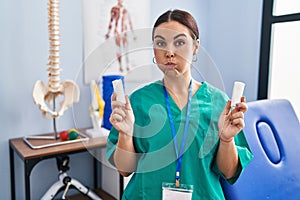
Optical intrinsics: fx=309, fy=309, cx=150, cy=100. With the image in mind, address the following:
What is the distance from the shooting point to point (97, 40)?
1.93m

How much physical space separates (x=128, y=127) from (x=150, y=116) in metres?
0.08

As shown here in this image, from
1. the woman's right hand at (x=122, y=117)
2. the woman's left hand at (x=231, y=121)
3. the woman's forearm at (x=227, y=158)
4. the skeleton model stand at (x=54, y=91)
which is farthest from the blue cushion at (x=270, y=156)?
the skeleton model stand at (x=54, y=91)

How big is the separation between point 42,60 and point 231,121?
1334mm

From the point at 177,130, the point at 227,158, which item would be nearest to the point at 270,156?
the point at 227,158

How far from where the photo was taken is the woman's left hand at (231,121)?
2.50ft

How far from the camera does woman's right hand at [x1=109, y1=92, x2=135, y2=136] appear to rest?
2.38ft

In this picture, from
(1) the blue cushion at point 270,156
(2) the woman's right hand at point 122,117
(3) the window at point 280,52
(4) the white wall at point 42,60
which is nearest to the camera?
(2) the woman's right hand at point 122,117

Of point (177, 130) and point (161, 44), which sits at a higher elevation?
point (161, 44)

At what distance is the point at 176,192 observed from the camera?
0.81 m

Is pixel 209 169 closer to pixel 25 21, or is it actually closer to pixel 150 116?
pixel 150 116

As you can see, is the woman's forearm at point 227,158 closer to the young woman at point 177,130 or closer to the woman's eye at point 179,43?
the young woman at point 177,130

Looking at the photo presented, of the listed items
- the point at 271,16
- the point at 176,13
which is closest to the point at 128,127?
the point at 176,13

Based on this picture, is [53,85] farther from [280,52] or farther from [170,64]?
[280,52]

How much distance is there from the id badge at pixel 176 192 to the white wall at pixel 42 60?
0.74 metres
